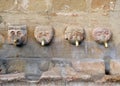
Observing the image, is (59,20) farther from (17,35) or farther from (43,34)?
(17,35)

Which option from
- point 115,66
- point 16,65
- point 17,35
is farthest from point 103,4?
point 16,65

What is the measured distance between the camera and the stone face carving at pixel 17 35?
8.70 ft

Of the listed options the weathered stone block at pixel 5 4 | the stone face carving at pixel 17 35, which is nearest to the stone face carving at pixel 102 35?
the stone face carving at pixel 17 35

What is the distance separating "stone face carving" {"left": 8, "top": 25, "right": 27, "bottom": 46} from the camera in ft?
8.70

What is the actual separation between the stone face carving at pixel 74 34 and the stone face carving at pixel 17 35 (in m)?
0.30

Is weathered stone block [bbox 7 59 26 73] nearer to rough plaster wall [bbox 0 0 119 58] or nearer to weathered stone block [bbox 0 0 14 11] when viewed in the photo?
rough plaster wall [bbox 0 0 119 58]

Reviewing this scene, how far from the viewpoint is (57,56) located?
8.87ft

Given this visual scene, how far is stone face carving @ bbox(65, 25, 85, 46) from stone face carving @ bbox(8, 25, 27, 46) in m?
0.30

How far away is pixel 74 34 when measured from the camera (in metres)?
2.66

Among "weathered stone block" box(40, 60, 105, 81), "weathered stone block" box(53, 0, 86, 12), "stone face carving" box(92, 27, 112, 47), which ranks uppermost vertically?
"weathered stone block" box(53, 0, 86, 12)

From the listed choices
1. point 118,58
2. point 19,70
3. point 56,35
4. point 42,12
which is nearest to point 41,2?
point 42,12

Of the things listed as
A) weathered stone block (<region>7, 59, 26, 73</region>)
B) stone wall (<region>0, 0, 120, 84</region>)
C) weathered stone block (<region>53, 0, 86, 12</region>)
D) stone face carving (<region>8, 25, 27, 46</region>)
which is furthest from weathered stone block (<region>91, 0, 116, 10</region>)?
weathered stone block (<region>7, 59, 26, 73</region>)

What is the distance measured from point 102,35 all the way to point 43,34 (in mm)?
404

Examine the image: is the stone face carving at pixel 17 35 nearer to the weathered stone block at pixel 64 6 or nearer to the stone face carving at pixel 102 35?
the weathered stone block at pixel 64 6
